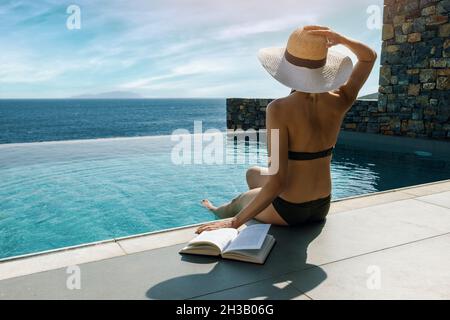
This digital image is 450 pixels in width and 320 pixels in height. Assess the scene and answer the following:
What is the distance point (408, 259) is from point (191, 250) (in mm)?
1302

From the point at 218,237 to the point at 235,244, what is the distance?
0.12 m

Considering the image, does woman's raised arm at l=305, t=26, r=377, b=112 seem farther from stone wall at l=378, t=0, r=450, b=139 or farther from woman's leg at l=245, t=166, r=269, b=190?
stone wall at l=378, t=0, r=450, b=139

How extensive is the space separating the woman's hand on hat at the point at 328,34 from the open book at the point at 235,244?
1.27m

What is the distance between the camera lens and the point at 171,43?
49344 millimetres

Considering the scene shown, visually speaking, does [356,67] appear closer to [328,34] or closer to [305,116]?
[328,34]

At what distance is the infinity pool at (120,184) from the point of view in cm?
407

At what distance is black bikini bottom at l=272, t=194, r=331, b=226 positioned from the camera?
2.61 m

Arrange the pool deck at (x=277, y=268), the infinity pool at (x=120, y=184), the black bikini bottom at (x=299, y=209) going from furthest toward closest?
1. the infinity pool at (x=120, y=184)
2. the black bikini bottom at (x=299, y=209)
3. the pool deck at (x=277, y=268)

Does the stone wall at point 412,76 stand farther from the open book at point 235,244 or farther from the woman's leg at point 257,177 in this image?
the open book at point 235,244

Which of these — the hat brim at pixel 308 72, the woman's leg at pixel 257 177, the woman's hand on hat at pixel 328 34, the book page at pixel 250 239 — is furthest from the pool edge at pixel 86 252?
the woman's hand on hat at pixel 328 34

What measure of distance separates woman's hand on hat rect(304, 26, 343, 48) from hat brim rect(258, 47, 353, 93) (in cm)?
12

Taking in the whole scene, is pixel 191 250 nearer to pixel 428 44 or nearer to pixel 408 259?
pixel 408 259

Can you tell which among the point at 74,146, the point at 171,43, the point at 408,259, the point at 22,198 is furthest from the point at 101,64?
the point at 408,259

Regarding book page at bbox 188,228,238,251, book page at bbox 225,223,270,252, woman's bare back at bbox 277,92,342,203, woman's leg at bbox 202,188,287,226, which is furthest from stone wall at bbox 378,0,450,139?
book page at bbox 188,228,238,251
